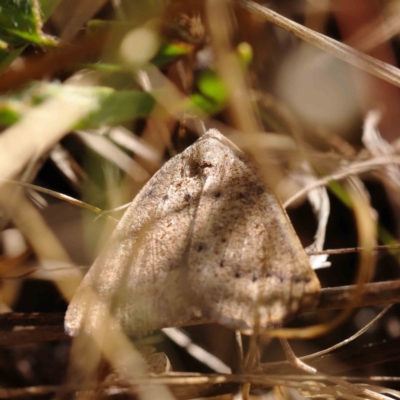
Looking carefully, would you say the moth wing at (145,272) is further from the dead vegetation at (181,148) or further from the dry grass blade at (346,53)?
the dry grass blade at (346,53)

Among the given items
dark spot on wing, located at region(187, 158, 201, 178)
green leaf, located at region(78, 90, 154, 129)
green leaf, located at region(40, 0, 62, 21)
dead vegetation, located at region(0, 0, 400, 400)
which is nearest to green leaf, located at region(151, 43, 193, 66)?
dead vegetation, located at region(0, 0, 400, 400)

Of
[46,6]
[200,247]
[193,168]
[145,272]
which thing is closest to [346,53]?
[193,168]

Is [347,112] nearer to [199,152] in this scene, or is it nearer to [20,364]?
[199,152]

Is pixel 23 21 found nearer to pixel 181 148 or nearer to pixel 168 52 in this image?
pixel 168 52

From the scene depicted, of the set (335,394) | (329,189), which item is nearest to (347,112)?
(329,189)

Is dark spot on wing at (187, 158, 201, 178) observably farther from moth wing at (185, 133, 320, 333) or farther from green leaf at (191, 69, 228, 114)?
Answer: green leaf at (191, 69, 228, 114)

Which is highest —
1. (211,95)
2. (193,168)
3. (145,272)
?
(211,95)

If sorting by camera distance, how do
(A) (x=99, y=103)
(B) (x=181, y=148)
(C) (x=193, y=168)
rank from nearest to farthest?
(C) (x=193, y=168) → (A) (x=99, y=103) → (B) (x=181, y=148)

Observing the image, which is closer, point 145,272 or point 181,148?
point 145,272
